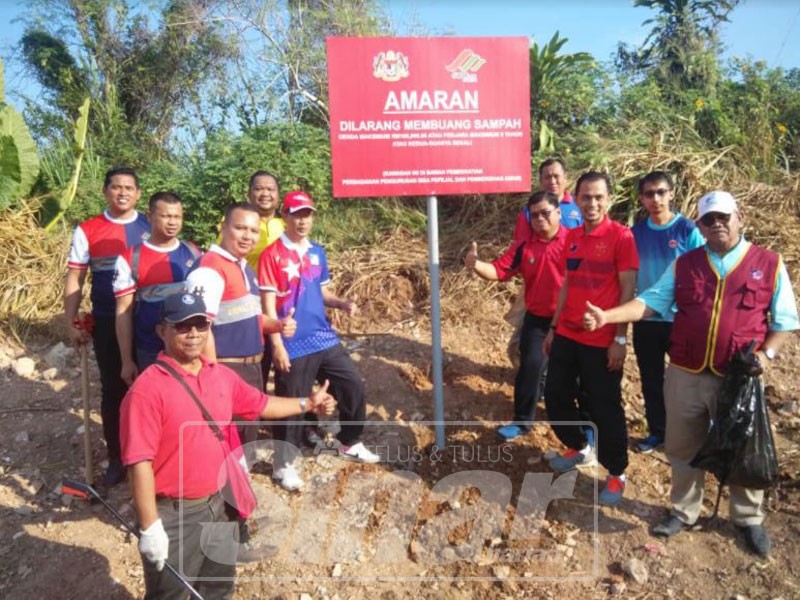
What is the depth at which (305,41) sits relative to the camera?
12.0m

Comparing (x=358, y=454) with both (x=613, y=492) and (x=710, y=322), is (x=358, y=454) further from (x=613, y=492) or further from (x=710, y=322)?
(x=710, y=322)

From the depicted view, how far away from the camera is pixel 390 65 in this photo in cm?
363

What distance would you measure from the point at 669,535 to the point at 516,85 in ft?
9.26

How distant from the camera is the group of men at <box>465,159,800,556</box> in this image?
294 cm

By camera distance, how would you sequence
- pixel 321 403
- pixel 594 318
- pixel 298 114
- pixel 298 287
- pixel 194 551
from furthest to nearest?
pixel 298 114 → pixel 298 287 → pixel 594 318 → pixel 321 403 → pixel 194 551

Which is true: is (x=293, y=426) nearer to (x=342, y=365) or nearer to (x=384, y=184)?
(x=342, y=365)

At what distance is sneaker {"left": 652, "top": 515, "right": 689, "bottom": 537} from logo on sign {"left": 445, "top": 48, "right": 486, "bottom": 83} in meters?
2.84

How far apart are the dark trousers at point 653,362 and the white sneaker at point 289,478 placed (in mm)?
2421

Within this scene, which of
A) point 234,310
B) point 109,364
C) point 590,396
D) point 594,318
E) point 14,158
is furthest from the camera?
point 14,158

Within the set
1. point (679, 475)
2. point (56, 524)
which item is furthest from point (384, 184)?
point (56, 524)

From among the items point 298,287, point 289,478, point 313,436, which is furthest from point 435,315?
point 289,478

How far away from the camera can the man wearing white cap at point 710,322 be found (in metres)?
2.92

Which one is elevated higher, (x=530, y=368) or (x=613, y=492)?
(x=530, y=368)

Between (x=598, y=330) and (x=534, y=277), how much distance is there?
0.72 metres
